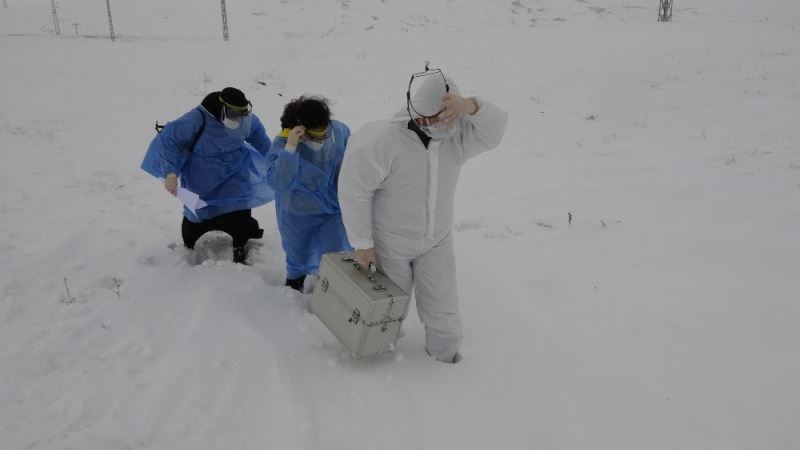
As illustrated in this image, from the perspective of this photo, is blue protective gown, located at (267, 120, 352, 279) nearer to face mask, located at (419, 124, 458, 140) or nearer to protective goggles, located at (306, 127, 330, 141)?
protective goggles, located at (306, 127, 330, 141)

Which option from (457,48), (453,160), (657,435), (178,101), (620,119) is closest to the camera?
(657,435)

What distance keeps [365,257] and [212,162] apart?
1932mm

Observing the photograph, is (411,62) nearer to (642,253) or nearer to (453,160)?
(642,253)

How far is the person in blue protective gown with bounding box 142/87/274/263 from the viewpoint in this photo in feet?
13.5

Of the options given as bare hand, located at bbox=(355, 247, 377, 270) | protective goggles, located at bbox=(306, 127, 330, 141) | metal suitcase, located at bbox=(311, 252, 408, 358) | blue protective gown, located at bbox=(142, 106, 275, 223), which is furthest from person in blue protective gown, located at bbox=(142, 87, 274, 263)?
bare hand, located at bbox=(355, 247, 377, 270)

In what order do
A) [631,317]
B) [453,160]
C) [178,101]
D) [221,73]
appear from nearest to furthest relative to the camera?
[453,160] → [631,317] → [178,101] → [221,73]

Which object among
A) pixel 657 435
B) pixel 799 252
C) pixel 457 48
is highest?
→ pixel 457 48

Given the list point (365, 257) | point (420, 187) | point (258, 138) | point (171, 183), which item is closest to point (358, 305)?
point (365, 257)

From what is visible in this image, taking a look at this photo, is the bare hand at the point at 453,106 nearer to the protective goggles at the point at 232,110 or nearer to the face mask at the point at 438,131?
the face mask at the point at 438,131

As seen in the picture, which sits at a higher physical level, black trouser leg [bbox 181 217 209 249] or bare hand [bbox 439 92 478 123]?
bare hand [bbox 439 92 478 123]

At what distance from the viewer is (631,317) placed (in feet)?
12.2

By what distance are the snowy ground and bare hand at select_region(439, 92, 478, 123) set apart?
1532 millimetres

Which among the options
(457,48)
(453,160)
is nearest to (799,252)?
(453,160)

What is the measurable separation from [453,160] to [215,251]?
276 centimetres
